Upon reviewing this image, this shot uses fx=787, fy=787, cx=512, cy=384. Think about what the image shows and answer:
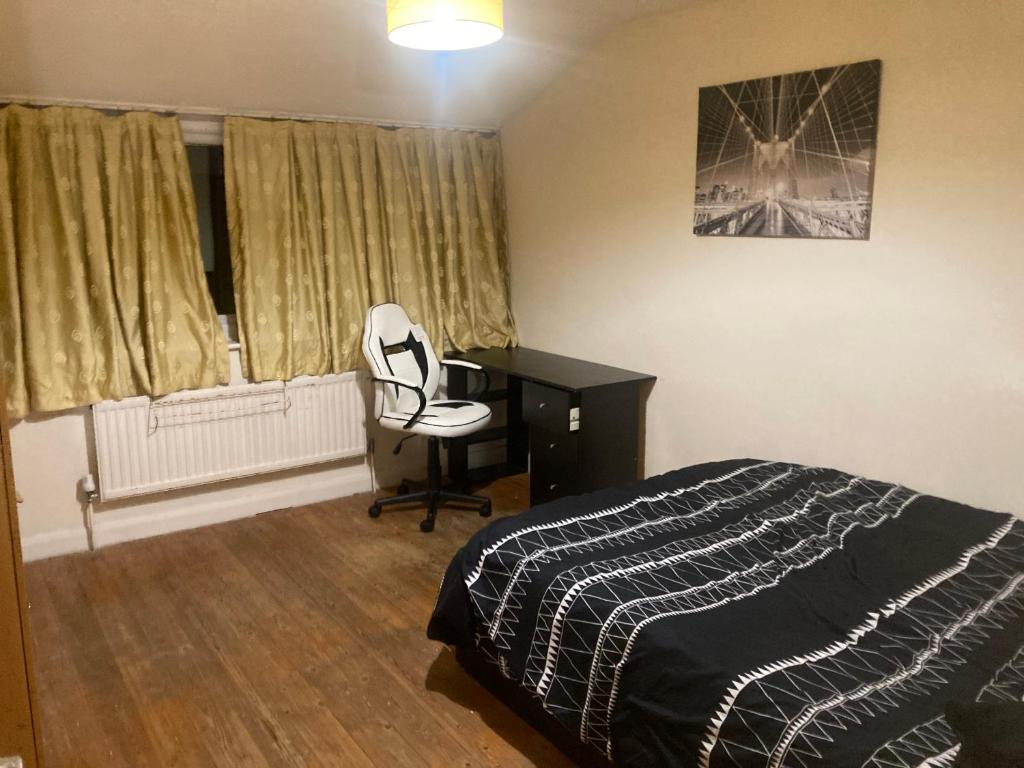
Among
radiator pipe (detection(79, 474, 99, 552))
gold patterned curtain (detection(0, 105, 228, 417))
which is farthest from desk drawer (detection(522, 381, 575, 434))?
radiator pipe (detection(79, 474, 99, 552))

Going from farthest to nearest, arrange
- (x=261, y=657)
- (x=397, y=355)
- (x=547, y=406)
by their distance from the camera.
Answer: (x=397, y=355) → (x=547, y=406) → (x=261, y=657)

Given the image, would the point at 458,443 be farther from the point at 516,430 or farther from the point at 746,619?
the point at 746,619

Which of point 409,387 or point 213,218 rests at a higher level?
point 213,218

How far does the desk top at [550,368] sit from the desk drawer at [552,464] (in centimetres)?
26

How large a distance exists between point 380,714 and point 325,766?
0.27 meters

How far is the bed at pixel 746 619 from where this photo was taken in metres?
1.74

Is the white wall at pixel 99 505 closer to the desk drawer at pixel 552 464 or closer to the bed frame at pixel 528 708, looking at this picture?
the desk drawer at pixel 552 464

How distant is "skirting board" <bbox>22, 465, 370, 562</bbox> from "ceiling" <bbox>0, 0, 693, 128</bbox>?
1.98 metres

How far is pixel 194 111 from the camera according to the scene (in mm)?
3791

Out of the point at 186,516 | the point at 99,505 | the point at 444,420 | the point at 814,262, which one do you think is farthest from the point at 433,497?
the point at 814,262

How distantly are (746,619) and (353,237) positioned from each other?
3.04 m

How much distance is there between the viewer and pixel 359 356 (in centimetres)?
441

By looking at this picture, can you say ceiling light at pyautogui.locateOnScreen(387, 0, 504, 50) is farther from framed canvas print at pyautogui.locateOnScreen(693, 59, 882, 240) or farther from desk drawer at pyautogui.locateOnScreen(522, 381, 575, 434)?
desk drawer at pyautogui.locateOnScreen(522, 381, 575, 434)

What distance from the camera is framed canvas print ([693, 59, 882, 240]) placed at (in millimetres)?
2961
